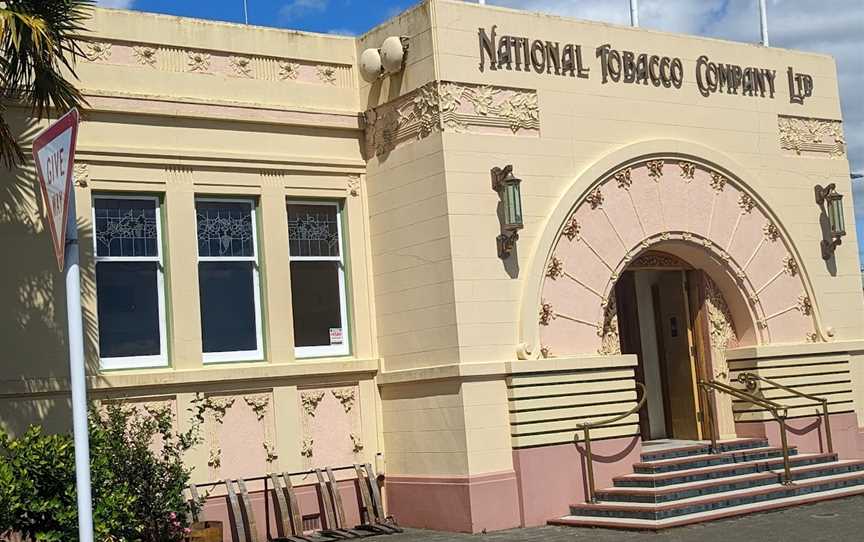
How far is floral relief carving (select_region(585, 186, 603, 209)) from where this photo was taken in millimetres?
16609

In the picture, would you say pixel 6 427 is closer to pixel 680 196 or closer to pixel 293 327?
pixel 293 327

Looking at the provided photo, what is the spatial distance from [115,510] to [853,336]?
1302 cm

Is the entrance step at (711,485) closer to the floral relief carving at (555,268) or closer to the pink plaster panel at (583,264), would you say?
the pink plaster panel at (583,264)

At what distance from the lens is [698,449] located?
17.0 meters

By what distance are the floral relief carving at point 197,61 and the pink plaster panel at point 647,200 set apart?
19.9 feet

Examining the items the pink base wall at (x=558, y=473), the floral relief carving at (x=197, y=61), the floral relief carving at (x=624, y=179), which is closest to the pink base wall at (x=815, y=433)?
the pink base wall at (x=558, y=473)

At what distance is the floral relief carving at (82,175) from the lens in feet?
47.8

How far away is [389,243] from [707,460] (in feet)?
17.2

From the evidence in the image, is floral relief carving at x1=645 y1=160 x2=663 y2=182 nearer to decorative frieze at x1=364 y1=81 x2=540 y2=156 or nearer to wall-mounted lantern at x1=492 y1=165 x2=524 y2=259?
decorative frieze at x1=364 y1=81 x2=540 y2=156

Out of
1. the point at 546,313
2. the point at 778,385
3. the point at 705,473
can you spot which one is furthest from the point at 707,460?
the point at 546,313

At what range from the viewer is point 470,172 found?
15508mm

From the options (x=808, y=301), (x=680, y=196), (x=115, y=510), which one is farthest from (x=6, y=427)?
(x=808, y=301)

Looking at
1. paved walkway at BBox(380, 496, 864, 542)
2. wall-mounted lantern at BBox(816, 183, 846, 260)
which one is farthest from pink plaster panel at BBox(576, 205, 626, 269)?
wall-mounted lantern at BBox(816, 183, 846, 260)

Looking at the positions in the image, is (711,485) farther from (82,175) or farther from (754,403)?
(82,175)
